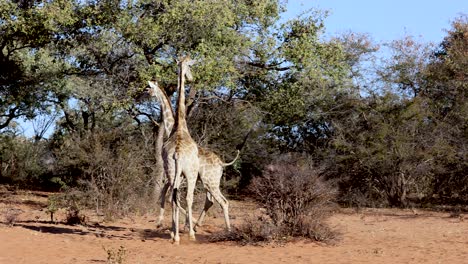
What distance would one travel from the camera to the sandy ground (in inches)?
432

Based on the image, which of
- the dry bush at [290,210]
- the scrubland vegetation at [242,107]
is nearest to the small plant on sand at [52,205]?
the scrubland vegetation at [242,107]

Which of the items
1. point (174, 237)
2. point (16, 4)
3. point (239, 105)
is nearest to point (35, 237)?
point (174, 237)

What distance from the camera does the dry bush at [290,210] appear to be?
→ 42.1ft

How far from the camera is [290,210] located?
517 inches

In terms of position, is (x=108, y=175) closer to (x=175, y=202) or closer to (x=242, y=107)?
(x=175, y=202)

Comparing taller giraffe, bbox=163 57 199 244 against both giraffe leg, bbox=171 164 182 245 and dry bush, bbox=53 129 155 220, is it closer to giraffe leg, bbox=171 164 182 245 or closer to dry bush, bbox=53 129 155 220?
giraffe leg, bbox=171 164 182 245

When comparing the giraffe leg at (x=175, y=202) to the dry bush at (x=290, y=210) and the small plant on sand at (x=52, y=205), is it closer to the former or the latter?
the dry bush at (x=290, y=210)

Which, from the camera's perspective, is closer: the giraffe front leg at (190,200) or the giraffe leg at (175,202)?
the giraffe leg at (175,202)

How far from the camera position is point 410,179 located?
2308 centimetres

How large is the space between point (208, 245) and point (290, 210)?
1745mm

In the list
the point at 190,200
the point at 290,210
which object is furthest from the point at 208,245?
the point at 290,210

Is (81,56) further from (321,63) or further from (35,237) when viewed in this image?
(35,237)

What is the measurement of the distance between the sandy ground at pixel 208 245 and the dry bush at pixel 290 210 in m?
0.27

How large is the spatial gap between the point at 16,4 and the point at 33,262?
32.7ft
